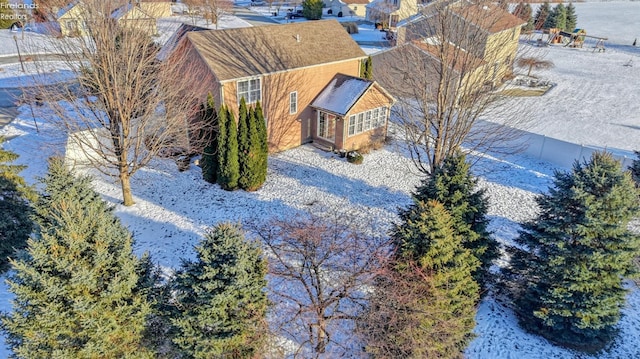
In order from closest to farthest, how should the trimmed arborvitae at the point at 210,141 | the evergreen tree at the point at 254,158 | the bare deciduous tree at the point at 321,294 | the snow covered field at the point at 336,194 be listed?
1. the bare deciduous tree at the point at 321,294
2. the snow covered field at the point at 336,194
3. the trimmed arborvitae at the point at 210,141
4. the evergreen tree at the point at 254,158

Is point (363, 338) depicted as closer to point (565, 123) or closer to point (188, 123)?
point (188, 123)

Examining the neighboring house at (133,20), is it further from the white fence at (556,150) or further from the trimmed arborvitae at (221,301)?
the white fence at (556,150)

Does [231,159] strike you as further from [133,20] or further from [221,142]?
[133,20]

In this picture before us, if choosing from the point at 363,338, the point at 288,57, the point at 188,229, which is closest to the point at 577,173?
the point at 363,338

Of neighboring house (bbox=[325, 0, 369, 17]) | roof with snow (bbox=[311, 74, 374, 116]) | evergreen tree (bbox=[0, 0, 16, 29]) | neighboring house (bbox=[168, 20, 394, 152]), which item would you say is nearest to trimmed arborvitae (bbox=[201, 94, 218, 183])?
neighboring house (bbox=[168, 20, 394, 152])

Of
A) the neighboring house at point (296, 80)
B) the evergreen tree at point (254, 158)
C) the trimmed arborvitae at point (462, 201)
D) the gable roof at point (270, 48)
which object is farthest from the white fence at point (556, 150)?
the evergreen tree at point (254, 158)
